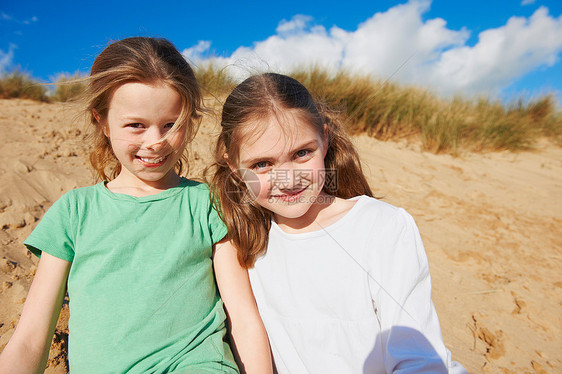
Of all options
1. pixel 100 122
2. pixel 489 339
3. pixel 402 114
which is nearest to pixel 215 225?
pixel 100 122

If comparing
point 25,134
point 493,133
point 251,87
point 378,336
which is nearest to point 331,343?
point 378,336

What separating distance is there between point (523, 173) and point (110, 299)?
6.84m

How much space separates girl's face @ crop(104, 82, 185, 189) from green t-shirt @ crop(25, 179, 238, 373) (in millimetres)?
186

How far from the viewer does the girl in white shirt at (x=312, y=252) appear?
3.84 ft

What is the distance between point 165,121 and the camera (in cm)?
143

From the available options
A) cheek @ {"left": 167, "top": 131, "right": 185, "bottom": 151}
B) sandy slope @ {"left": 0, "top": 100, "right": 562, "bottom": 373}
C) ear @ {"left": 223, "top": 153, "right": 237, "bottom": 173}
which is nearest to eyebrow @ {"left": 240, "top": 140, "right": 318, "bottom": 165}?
ear @ {"left": 223, "top": 153, "right": 237, "bottom": 173}

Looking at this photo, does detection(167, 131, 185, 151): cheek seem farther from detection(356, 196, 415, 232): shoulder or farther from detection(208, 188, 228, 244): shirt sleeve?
detection(356, 196, 415, 232): shoulder

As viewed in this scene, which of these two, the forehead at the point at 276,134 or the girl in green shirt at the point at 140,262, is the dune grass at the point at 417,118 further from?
the girl in green shirt at the point at 140,262

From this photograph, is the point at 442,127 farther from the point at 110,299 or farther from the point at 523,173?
the point at 110,299

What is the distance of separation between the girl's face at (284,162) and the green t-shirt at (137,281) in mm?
305

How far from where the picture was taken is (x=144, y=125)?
141cm

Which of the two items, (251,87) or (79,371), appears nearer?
(79,371)

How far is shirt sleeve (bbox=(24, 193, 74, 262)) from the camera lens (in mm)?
1346

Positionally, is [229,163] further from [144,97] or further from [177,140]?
[144,97]
